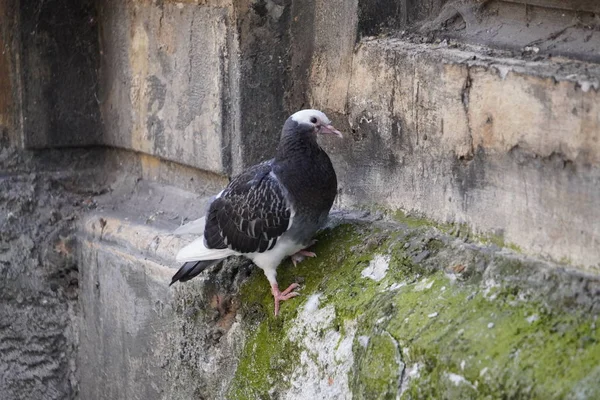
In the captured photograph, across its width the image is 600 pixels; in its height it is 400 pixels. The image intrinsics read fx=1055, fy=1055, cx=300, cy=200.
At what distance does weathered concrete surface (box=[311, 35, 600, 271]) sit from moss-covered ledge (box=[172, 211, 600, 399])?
114 mm

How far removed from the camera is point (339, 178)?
4.30 meters

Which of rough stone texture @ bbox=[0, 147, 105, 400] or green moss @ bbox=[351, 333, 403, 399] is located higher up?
green moss @ bbox=[351, 333, 403, 399]

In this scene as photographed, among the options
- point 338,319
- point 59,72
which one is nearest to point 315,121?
point 338,319

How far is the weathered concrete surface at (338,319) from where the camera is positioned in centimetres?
295

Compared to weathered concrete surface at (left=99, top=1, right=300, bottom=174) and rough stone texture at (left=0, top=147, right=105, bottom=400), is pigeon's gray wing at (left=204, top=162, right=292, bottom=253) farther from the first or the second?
rough stone texture at (left=0, top=147, right=105, bottom=400)

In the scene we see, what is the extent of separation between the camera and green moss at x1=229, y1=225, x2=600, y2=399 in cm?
284

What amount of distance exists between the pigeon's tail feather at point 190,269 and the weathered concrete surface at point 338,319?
0.18 m

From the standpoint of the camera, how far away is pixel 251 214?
3.89 meters

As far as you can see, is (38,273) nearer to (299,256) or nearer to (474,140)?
(299,256)

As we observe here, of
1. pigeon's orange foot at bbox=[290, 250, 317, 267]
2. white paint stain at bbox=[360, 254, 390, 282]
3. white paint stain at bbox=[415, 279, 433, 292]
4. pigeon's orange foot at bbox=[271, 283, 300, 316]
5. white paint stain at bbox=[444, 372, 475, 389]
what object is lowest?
pigeon's orange foot at bbox=[271, 283, 300, 316]

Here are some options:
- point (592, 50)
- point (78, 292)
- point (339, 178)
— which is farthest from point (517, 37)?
point (78, 292)

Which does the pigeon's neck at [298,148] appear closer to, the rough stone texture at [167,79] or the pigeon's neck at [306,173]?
the pigeon's neck at [306,173]

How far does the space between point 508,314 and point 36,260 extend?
3.00 meters

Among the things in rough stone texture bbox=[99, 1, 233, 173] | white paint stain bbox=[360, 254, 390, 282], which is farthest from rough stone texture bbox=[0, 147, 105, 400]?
white paint stain bbox=[360, 254, 390, 282]
